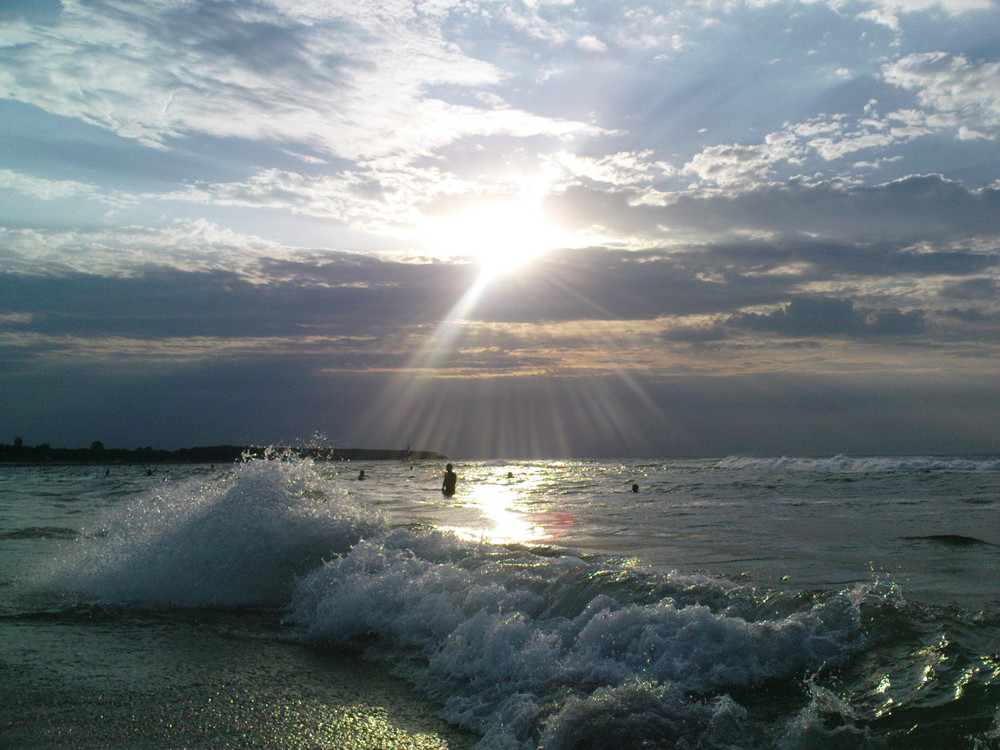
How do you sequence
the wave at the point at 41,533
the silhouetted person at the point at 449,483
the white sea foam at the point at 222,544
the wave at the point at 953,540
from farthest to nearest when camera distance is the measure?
→ the silhouetted person at the point at 449,483 → the wave at the point at 41,533 → the wave at the point at 953,540 → the white sea foam at the point at 222,544

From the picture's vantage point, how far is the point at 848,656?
617 cm

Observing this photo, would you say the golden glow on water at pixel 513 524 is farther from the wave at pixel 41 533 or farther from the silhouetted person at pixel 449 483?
the wave at pixel 41 533

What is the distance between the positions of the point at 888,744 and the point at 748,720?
38.8 inches

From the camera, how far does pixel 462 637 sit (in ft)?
24.5

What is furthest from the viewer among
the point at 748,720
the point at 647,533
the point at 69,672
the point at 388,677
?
the point at 647,533

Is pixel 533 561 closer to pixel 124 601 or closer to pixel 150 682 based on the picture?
pixel 150 682

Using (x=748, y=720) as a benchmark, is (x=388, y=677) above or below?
below

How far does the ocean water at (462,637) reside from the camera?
5.28 metres

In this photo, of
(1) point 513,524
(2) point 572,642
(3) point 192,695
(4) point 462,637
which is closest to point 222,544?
(3) point 192,695

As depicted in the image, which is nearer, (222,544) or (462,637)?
(462,637)

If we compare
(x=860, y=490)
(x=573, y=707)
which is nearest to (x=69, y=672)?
(x=573, y=707)

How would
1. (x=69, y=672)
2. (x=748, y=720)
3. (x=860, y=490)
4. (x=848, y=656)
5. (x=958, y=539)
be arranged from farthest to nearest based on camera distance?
(x=860, y=490) < (x=958, y=539) < (x=69, y=672) < (x=848, y=656) < (x=748, y=720)

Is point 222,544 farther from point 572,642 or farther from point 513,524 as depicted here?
point 513,524

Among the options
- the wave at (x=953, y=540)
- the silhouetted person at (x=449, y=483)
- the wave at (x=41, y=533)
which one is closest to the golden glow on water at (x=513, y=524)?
the silhouetted person at (x=449, y=483)
